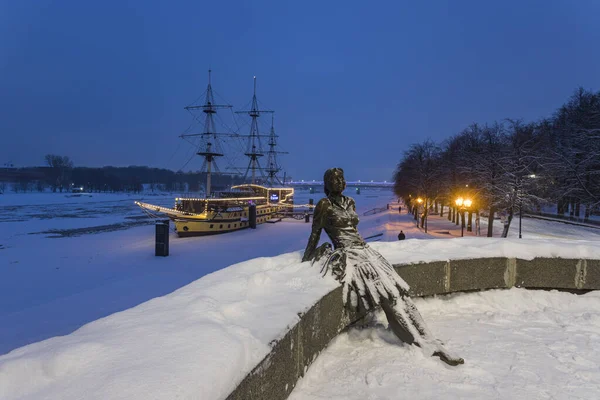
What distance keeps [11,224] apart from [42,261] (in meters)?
23.9

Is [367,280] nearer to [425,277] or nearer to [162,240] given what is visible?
[425,277]

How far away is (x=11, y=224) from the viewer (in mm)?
37688

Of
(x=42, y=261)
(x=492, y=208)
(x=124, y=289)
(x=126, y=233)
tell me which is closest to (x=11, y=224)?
(x=126, y=233)

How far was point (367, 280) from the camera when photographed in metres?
4.07

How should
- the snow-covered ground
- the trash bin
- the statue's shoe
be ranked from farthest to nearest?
1. the trash bin
2. the statue's shoe
3. the snow-covered ground

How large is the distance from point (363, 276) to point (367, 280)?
0.20 ft

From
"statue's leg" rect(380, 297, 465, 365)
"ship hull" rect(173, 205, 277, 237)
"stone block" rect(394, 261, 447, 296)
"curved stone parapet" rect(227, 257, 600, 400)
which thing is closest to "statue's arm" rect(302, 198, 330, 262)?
"curved stone parapet" rect(227, 257, 600, 400)

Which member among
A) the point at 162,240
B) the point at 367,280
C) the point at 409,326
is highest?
the point at 367,280

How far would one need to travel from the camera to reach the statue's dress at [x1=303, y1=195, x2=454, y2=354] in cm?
388

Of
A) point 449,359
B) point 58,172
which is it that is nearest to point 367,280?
point 449,359

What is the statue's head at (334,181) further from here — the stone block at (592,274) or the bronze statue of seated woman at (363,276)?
the stone block at (592,274)

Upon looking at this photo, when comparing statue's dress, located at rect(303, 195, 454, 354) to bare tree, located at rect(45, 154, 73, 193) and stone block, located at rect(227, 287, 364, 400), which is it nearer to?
stone block, located at rect(227, 287, 364, 400)

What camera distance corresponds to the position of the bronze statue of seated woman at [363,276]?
12.6ft

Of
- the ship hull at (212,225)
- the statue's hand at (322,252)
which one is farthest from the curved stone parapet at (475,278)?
the ship hull at (212,225)
